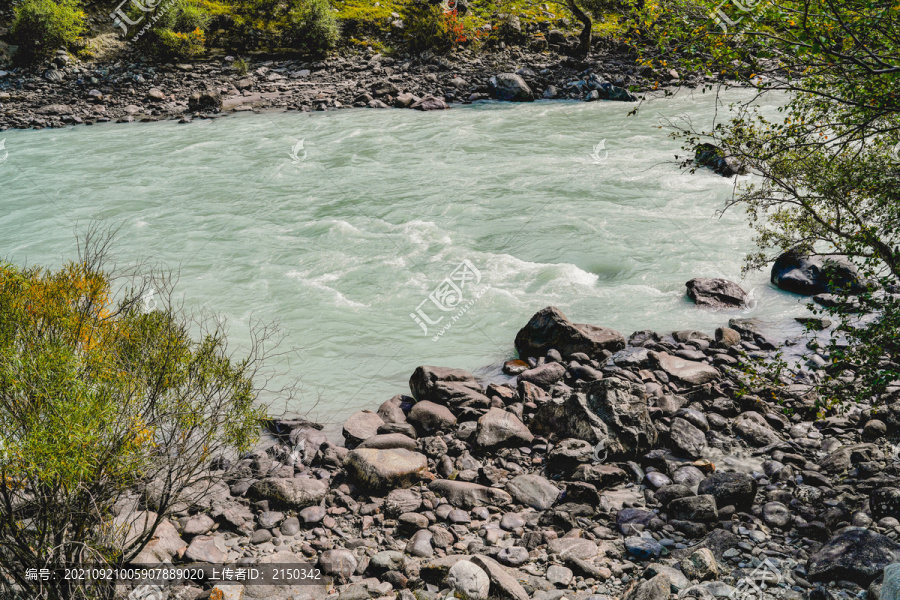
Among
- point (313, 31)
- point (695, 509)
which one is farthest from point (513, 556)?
point (313, 31)

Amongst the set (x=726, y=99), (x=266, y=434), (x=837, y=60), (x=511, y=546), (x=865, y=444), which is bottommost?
(x=266, y=434)

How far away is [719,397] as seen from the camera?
9383 mm

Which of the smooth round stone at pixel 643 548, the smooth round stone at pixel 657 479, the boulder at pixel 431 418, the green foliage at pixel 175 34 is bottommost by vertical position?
the boulder at pixel 431 418

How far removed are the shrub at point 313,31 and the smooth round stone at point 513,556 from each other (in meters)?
35.2

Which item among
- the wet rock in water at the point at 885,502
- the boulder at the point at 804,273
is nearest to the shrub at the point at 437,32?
the boulder at the point at 804,273

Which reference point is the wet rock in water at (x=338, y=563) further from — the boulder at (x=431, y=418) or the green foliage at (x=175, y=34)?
the green foliage at (x=175, y=34)

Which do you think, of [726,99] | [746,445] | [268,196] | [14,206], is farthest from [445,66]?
[746,445]

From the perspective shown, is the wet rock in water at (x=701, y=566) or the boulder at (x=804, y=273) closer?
the wet rock in water at (x=701, y=566)

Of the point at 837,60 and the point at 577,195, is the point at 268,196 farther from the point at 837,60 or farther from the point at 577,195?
the point at 837,60

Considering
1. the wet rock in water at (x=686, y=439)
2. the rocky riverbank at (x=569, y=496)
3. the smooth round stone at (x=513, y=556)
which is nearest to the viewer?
the rocky riverbank at (x=569, y=496)

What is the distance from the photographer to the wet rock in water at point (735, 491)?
6.82 m

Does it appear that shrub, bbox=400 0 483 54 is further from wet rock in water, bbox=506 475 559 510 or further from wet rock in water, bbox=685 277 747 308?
wet rock in water, bbox=506 475 559 510

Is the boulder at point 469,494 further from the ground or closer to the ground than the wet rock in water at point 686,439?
closer to the ground

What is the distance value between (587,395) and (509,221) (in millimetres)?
9133
